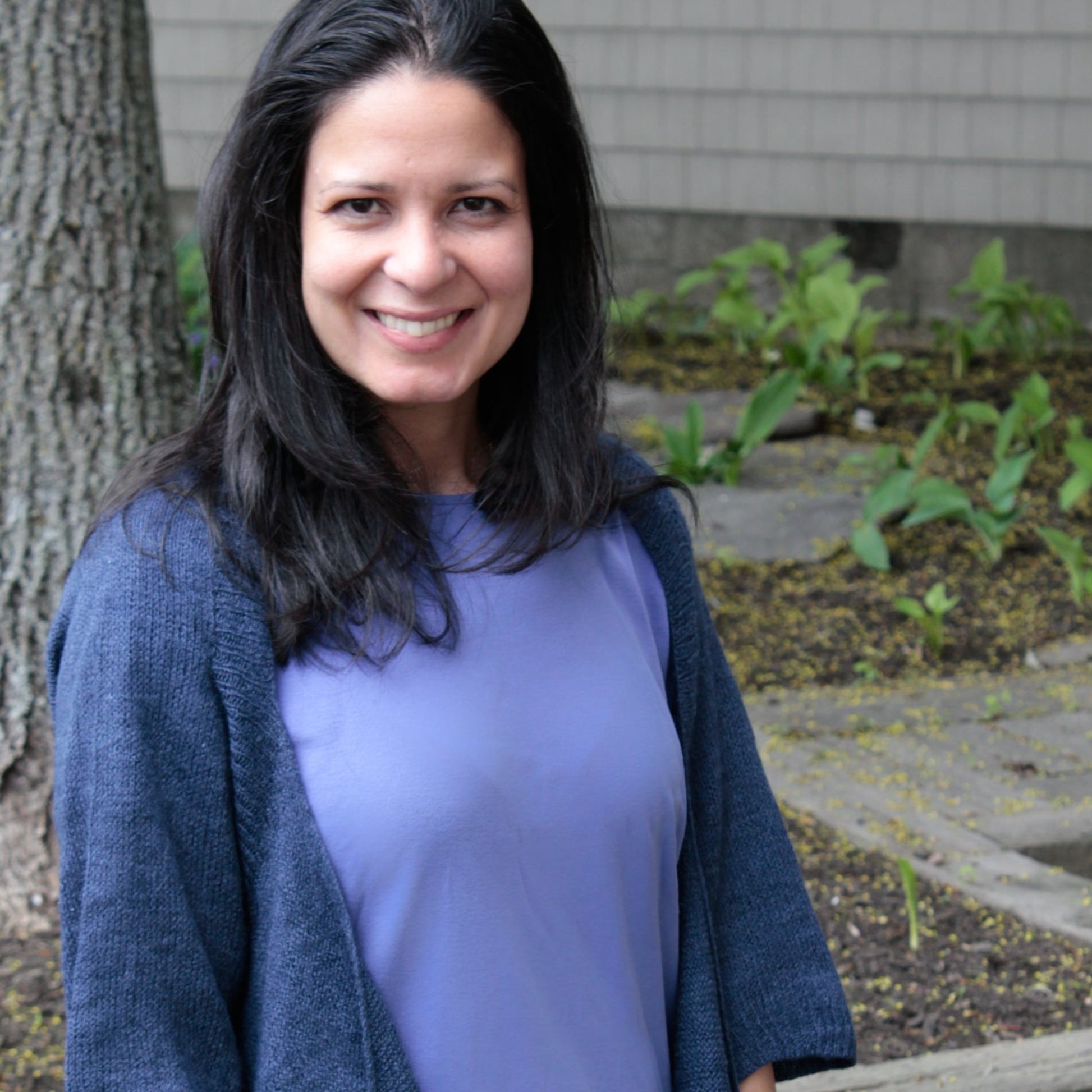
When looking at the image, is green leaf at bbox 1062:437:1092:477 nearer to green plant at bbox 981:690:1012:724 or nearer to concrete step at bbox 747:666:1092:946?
concrete step at bbox 747:666:1092:946

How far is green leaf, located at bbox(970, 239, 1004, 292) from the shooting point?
21.9 feet

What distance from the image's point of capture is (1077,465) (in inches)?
191

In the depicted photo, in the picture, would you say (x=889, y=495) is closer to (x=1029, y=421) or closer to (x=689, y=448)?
(x=689, y=448)

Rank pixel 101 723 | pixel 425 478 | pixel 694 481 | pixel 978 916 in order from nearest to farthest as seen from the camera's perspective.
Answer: pixel 101 723 → pixel 425 478 → pixel 978 916 → pixel 694 481

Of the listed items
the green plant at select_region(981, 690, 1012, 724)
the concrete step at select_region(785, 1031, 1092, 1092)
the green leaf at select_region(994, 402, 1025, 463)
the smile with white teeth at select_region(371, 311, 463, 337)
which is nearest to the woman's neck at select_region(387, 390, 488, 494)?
the smile with white teeth at select_region(371, 311, 463, 337)

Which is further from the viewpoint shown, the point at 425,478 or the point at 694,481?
the point at 694,481

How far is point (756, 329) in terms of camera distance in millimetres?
7199

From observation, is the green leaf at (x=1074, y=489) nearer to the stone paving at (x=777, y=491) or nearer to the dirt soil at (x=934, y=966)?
the stone paving at (x=777, y=491)

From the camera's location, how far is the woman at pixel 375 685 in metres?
1.24

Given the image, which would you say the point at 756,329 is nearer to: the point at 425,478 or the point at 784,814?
the point at 784,814

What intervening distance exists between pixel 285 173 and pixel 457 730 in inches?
19.9

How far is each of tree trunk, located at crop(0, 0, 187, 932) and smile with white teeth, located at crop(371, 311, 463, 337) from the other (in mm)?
1461

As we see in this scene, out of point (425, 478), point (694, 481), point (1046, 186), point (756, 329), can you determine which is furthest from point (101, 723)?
point (1046, 186)

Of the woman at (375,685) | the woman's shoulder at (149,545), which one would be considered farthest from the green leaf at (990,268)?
the woman's shoulder at (149,545)
